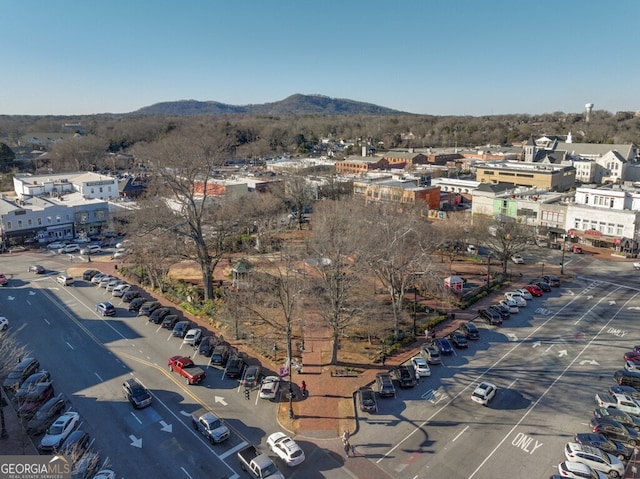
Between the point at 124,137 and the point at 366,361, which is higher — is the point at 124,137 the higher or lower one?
the higher one

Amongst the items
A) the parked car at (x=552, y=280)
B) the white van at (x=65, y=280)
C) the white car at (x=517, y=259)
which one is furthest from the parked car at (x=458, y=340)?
the white van at (x=65, y=280)

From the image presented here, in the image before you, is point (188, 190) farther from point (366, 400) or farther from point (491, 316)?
point (491, 316)

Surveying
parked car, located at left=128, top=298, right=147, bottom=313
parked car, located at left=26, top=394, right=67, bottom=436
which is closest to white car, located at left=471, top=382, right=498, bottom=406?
parked car, located at left=26, top=394, right=67, bottom=436

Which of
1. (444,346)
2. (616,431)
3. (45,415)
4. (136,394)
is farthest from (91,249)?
(616,431)

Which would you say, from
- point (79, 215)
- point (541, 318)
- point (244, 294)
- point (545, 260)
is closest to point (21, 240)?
point (79, 215)

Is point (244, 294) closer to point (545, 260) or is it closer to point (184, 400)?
point (184, 400)

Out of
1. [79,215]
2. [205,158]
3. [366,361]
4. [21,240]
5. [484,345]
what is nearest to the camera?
[366,361]

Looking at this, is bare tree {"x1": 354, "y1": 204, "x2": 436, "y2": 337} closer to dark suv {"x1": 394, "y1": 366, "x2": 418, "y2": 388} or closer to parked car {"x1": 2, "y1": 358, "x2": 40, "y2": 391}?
dark suv {"x1": 394, "y1": 366, "x2": 418, "y2": 388}
